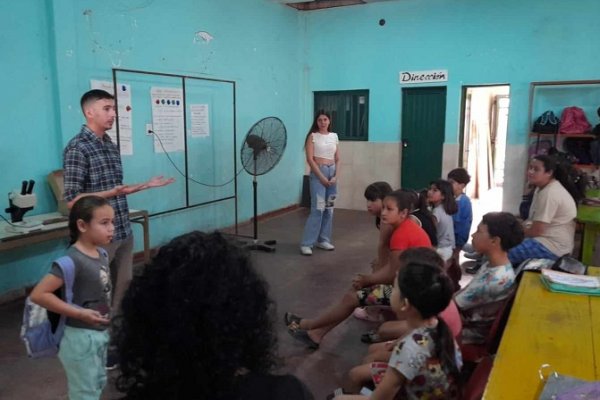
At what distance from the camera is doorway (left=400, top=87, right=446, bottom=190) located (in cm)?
663

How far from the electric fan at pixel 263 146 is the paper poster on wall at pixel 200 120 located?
2.23ft

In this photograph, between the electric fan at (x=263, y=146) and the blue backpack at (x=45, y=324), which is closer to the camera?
the blue backpack at (x=45, y=324)

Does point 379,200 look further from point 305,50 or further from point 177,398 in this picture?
point 305,50

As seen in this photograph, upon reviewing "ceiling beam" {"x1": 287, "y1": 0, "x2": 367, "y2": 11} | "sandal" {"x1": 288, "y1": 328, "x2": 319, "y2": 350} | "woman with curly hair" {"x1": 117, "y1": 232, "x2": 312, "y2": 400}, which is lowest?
"sandal" {"x1": 288, "y1": 328, "x2": 319, "y2": 350}

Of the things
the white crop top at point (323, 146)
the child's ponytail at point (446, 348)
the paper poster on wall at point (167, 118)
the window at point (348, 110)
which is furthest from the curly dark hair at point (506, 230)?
the window at point (348, 110)

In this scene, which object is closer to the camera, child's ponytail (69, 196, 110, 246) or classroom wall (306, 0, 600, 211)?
child's ponytail (69, 196, 110, 246)

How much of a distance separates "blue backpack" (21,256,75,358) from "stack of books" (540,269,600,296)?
1.94 meters

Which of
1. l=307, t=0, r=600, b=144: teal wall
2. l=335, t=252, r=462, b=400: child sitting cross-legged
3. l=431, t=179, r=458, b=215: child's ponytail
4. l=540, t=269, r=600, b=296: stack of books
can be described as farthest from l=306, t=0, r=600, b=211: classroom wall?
l=335, t=252, r=462, b=400: child sitting cross-legged

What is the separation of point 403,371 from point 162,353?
0.94 metres

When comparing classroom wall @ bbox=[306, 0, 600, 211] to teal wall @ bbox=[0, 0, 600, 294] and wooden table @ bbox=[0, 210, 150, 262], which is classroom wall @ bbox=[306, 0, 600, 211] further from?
wooden table @ bbox=[0, 210, 150, 262]

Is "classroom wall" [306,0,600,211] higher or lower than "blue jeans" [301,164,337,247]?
higher

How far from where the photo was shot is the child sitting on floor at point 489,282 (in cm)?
216

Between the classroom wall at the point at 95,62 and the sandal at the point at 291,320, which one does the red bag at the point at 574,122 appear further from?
the sandal at the point at 291,320

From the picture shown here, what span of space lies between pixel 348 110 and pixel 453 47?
1.74 meters
